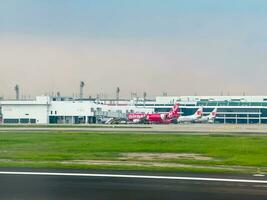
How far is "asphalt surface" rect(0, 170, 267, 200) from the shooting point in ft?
33.0

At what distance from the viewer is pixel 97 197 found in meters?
9.95

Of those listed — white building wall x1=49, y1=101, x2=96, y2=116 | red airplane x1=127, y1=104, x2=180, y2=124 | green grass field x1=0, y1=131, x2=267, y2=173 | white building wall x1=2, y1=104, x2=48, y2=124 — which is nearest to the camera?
green grass field x1=0, y1=131, x2=267, y2=173

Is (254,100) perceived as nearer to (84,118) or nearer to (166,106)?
(166,106)

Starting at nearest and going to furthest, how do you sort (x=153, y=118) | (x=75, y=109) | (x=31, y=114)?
1. (x=31, y=114)
2. (x=75, y=109)
3. (x=153, y=118)

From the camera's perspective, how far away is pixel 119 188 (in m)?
11.0

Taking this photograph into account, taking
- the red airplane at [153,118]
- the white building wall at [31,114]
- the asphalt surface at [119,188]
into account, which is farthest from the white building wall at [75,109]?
the asphalt surface at [119,188]

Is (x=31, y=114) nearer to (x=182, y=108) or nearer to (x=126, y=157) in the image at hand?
(x=126, y=157)

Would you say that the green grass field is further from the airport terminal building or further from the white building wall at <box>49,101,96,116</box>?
the airport terminal building

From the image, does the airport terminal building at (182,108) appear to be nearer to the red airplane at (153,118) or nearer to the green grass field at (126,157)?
the red airplane at (153,118)

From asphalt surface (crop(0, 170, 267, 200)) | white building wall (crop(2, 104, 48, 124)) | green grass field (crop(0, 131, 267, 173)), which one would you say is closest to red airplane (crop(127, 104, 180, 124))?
white building wall (crop(2, 104, 48, 124))

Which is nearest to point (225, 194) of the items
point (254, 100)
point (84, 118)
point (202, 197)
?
point (202, 197)

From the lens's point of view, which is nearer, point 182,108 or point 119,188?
point 119,188

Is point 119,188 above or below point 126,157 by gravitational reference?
above

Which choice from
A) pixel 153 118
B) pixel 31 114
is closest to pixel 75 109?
pixel 153 118
